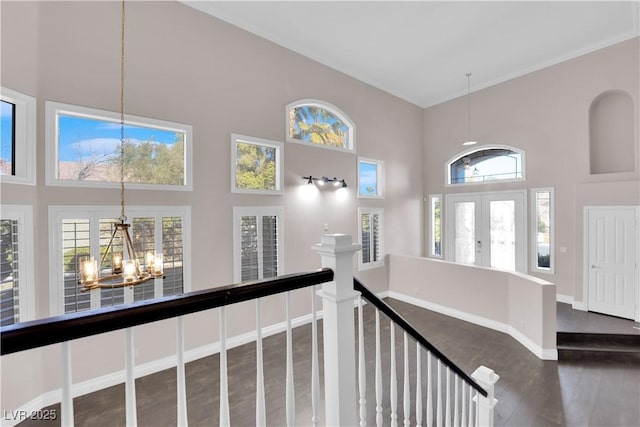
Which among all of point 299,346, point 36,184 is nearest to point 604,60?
point 299,346

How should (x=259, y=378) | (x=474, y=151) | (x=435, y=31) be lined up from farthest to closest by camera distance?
1. (x=474, y=151)
2. (x=435, y=31)
3. (x=259, y=378)

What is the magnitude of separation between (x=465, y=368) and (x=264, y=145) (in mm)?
4239

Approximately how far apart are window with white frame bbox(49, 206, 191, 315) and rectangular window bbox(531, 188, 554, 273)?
21.4ft

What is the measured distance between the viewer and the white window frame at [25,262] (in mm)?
2691

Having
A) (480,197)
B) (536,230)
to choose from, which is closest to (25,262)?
(480,197)

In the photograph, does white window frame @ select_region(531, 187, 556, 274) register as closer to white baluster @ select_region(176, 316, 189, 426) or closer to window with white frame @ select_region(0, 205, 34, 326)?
white baluster @ select_region(176, 316, 189, 426)

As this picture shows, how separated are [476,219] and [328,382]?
262 inches

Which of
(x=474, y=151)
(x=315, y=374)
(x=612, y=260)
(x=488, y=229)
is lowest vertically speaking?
(x=612, y=260)

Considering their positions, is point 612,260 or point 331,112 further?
point 331,112

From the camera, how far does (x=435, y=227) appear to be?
24.5ft

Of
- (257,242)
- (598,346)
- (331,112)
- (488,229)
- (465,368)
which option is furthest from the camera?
(488,229)

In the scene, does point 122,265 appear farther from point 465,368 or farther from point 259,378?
point 465,368

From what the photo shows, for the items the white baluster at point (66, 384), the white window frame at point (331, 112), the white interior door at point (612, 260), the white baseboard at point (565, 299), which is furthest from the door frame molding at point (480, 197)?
the white baluster at point (66, 384)

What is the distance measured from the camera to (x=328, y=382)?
1197 millimetres
